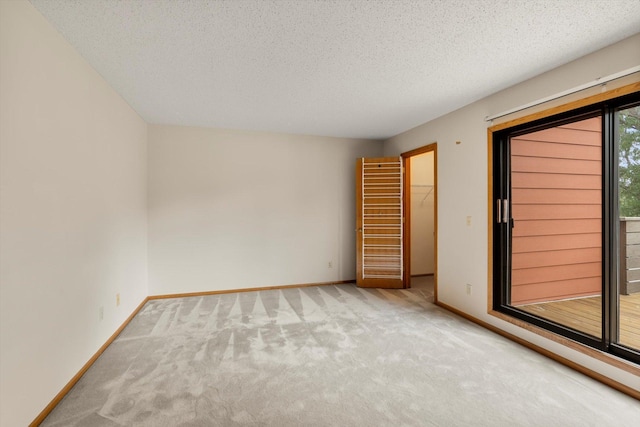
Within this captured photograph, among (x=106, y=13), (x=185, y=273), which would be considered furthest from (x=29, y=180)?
(x=185, y=273)

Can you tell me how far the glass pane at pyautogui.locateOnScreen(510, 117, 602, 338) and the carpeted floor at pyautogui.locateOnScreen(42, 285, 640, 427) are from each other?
1.10 meters

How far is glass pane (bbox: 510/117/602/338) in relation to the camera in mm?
3385

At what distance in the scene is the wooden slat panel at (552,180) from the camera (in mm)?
3334

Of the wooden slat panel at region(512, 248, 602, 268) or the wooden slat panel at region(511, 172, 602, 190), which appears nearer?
the wooden slat panel at region(511, 172, 602, 190)


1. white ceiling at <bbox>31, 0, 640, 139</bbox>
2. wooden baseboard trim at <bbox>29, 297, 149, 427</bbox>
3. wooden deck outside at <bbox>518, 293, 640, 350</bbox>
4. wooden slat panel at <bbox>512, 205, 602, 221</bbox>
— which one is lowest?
wooden baseboard trim at <bbox>29, 297, 149, 427</bbox>

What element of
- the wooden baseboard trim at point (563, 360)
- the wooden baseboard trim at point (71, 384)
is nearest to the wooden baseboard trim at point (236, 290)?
the wooden baseboard trim at point (71, 384)

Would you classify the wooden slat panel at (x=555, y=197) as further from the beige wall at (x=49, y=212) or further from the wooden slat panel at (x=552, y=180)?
the beige wall at (x=49, y=212)

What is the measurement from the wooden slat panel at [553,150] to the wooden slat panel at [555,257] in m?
1.13

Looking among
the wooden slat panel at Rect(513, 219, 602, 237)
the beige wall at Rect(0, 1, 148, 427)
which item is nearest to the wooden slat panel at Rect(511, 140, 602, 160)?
the wooden slat panel at Rect(513, 219, 602, 237)

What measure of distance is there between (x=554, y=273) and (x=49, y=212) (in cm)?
486

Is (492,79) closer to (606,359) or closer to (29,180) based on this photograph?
(606,359)

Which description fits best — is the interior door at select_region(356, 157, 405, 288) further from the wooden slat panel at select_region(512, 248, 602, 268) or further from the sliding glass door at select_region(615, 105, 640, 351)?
the sliding glass door at select_region(615, 105, 640, 351)

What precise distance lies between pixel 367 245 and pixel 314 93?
256 centimetres

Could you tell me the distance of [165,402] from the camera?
188 cm
